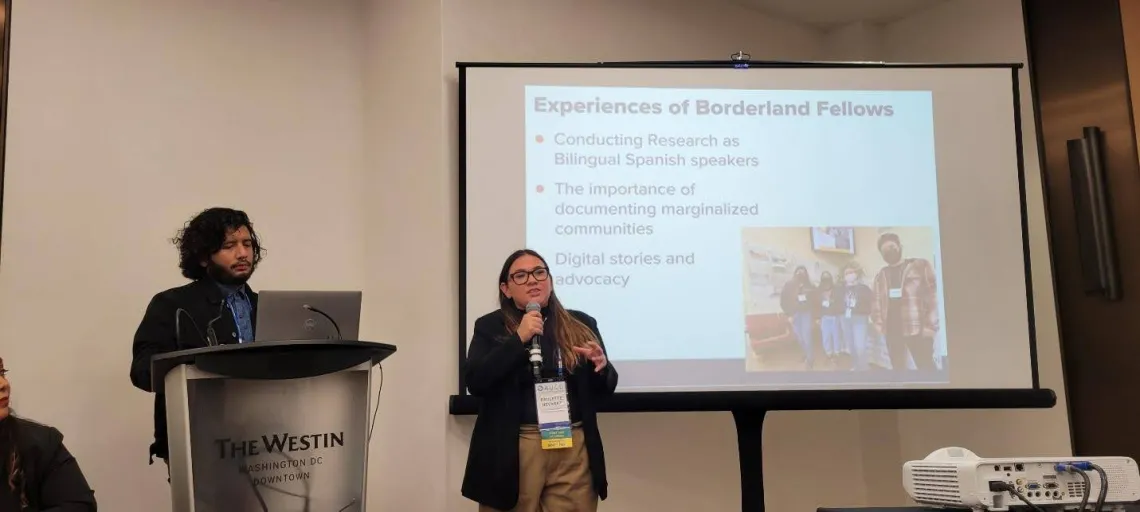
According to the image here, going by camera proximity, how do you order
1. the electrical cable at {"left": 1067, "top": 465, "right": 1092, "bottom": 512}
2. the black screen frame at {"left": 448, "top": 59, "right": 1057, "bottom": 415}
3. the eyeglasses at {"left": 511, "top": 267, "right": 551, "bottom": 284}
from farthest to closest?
1. the black screen frame at {"left": 448, "top": 59, "right": 1057, "bottom": 415}
2. the eyeglasses at {"left": 511, "top": 267, "right": 551, "bottom": 284}
3. the electrical cable at {"left": 1067, "top": 465, "right": 1092, "bottom": 512}

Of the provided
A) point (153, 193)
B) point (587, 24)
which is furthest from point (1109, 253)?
point (153, 193)

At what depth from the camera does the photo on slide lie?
3094 mm

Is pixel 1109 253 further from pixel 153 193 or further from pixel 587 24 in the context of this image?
pixel 153 193

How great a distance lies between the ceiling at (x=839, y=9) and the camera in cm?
409

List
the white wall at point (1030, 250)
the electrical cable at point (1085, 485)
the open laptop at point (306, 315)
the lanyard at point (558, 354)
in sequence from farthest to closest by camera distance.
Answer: the white wall at point (1030, 250), the lanyard at point (558, 354), the open laptop at point (306, 315), the electrical cable at point (1085, 485)

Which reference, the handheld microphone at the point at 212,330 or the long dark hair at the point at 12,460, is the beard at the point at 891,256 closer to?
the handheld microphone at the point at 212,330

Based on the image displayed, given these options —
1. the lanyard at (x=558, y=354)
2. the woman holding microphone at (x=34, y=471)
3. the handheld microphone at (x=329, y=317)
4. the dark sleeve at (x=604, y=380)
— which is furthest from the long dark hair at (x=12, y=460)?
the dark sleeve at (x=604, y=380)

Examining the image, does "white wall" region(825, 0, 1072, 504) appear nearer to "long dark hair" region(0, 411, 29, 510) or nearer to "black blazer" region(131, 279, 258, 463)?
"black blazer" region(131, 279, 258, 463)

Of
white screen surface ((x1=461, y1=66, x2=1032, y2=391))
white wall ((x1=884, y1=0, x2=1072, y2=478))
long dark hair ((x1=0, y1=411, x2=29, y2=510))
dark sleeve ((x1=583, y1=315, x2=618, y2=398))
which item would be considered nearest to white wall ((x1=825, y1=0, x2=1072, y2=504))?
white wall ((x1=884, y1=0, x2=1072, y2=478))

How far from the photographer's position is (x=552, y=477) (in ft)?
8.36

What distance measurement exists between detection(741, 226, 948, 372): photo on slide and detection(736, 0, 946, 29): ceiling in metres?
1.37

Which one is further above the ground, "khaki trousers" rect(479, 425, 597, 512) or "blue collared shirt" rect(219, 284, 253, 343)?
"blue collared shirt" rect(219, 284, 253, 343)

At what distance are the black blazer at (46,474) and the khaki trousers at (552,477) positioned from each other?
42.6 inches

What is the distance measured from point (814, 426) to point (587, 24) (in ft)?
6.41
